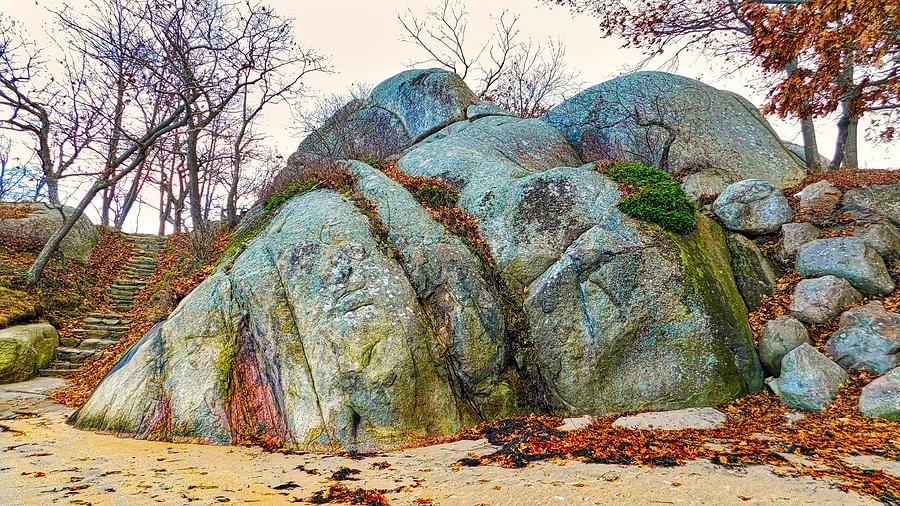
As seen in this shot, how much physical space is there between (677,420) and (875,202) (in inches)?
304

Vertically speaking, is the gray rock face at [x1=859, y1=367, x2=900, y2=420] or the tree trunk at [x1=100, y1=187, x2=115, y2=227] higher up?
the tree trunk at [x1=100, y1=187, x2=115, y2=227]

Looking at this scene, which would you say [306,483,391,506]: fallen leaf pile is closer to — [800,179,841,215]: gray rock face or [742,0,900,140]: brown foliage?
[742,0,900,140]: brown foliage

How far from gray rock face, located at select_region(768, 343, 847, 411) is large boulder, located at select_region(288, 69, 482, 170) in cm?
1091

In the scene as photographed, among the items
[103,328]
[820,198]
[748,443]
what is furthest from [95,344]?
[820,198]

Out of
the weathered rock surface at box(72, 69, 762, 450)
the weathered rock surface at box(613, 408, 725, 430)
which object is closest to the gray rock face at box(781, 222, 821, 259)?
the weathered rock surface at box(72, 69, 762, 450)

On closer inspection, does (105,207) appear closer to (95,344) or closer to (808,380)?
(95,344)

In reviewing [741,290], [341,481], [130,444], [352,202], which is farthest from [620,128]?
[130,444]

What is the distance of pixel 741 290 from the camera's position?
868cm

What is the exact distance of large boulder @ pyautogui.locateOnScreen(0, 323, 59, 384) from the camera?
9156mm

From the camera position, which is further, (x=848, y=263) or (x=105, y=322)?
(x=105, y=322)

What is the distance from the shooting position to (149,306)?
42.6ft

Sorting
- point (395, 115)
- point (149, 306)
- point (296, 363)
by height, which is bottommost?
point (296, 363)

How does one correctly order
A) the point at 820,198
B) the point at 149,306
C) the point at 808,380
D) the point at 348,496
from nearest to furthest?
the point at 348,496, the point at 808,380, the point at 820,198, the point at 149,306

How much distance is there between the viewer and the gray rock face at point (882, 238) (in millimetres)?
8531
